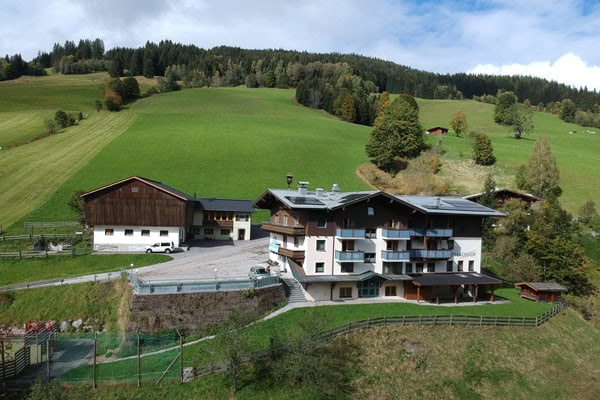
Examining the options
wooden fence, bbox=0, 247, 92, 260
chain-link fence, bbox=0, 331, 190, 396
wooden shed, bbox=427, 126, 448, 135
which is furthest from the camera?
wooden shed, bbox=427, 126, 448, 135

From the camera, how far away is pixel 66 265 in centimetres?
4800

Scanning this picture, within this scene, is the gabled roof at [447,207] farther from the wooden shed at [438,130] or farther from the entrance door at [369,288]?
the wooden shed at [438,130]

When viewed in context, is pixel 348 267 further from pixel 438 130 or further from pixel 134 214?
pixel 438 130

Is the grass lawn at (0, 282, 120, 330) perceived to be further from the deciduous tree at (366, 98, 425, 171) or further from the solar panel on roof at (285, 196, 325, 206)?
the deciduous tree at (366, 98, 425, 171)

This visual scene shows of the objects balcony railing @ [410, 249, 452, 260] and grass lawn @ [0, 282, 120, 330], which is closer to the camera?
grass lawn @ [0, 282, 120, 330]

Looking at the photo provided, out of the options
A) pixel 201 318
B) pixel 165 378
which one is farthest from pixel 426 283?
pixel 165 378

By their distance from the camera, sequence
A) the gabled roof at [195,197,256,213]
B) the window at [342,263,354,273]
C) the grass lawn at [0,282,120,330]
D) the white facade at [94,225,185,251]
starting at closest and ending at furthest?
the grass lawn at [0,282,120,330]
the window at [342,263,354,273]
the white facade at [94,225,185,251]
the gabled roof at [195,197,256,213]

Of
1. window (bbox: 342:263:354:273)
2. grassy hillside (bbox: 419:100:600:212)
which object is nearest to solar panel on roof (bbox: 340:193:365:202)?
window (bbox: 342:263:354:273)

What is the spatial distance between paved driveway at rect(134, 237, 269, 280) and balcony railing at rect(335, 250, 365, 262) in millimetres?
9282

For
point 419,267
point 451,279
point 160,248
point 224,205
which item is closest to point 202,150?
point 224,205

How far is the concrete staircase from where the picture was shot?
41250mm

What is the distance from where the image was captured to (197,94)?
16025cm

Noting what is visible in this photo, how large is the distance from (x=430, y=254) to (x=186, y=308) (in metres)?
25.2

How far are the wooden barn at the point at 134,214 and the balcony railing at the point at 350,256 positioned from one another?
Result: 22.7 metres
